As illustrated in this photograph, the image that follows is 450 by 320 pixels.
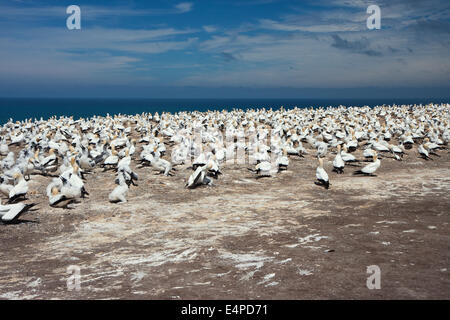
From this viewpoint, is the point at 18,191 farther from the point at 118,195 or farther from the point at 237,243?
the point at 237,243

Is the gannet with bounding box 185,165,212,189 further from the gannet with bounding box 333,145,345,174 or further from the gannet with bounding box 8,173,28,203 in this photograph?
the gannet with bounding box 333,145,345,174

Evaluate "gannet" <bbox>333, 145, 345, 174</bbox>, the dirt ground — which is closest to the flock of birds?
"gannet" <bbox>333, 145, 345, 174</bbox>

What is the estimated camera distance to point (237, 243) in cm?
754

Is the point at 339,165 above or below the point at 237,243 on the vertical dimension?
above

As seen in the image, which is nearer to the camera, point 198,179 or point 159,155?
point 198,179

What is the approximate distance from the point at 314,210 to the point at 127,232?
15.8 feet

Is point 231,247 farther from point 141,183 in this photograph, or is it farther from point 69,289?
point 141,183

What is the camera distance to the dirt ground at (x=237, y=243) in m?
5.55

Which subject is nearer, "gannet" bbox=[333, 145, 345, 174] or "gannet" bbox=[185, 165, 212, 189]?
"gannet" bbox=[185, 165, 212, 189]

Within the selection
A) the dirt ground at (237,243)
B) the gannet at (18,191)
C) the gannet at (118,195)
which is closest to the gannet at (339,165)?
the dirt ground at (237,243)

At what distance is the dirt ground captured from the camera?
5547 millimetres

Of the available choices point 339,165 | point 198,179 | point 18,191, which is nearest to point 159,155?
point 198,179
